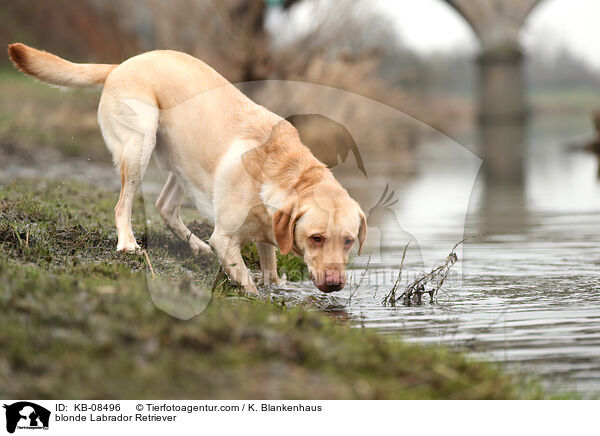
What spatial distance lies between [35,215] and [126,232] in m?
0.96

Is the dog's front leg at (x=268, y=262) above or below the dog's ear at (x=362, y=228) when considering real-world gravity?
below

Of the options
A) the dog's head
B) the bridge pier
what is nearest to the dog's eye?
the dog's head

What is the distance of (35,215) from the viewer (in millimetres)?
6203

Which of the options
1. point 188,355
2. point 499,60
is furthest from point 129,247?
point 499,60

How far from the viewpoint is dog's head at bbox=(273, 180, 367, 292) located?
469 cm

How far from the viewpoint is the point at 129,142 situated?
588 cm

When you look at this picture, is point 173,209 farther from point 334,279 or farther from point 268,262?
point 334,279

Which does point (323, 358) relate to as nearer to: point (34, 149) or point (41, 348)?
point (41, 348)

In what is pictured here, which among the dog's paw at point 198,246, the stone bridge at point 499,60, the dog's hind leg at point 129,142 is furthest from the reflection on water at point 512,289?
the stone bridge at point 499,60

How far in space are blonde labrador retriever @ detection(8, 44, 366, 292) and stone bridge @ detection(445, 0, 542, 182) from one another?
25.0 m

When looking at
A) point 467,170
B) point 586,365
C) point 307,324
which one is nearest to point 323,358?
point 307,324
